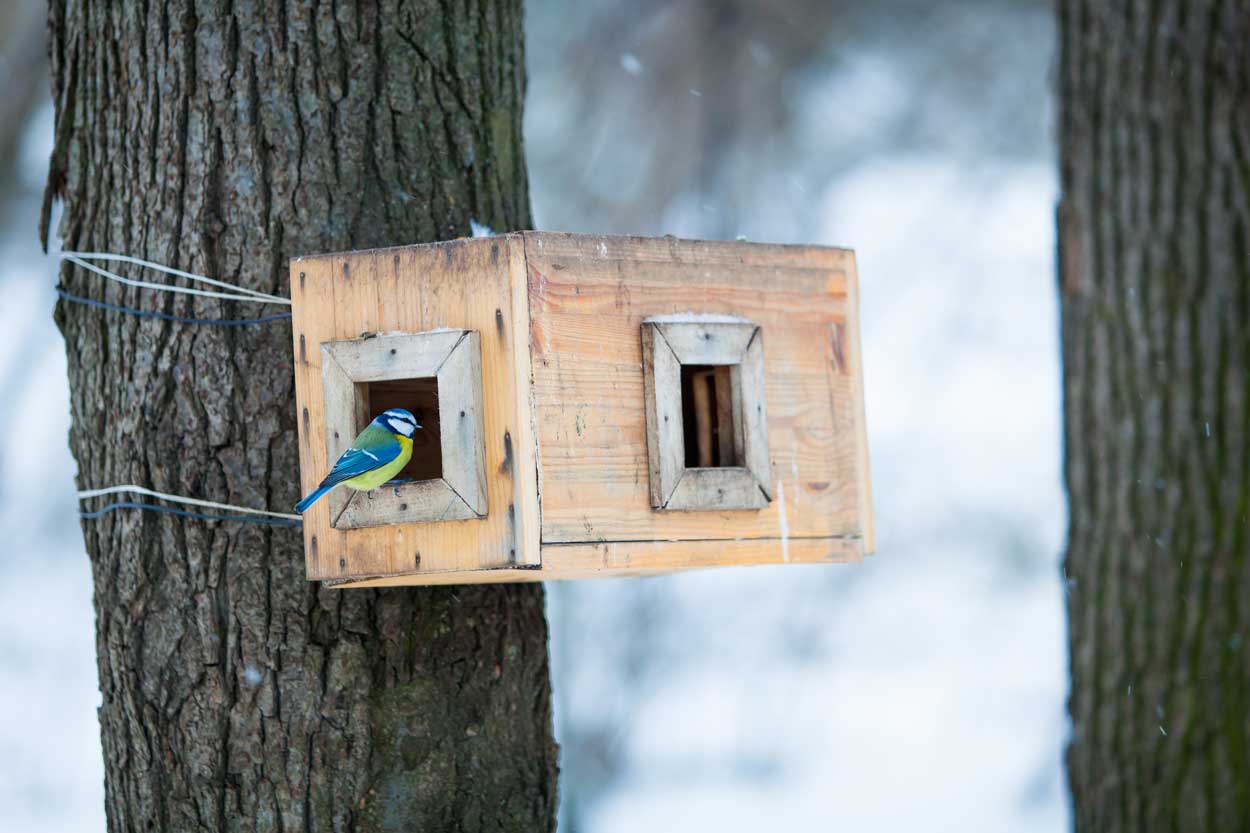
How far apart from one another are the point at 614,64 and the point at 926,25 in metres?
1.42

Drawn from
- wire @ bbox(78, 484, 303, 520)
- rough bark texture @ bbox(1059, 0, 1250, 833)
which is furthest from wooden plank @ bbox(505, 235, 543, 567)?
rough bark texture @ bbox(1059, 0, 1250, 833)

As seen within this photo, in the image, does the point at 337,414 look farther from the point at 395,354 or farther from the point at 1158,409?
the point at 1158,409

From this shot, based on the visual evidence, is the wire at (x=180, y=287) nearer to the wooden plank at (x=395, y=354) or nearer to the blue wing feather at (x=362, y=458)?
the wooden plank at (x=395, y=354)

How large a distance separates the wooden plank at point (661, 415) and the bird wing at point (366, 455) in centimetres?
44

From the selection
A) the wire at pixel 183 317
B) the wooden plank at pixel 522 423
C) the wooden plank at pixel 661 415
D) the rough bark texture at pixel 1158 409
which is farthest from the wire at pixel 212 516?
the rough bark texture at pixel 1158 409

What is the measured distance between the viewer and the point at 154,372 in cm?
262

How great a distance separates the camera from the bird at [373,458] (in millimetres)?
2277

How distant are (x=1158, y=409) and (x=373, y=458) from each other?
5.95ft

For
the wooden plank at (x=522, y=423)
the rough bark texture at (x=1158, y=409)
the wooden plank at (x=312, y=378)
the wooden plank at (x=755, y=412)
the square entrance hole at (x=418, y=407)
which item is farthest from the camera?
the rough bark texture at (x=1158, y=409)

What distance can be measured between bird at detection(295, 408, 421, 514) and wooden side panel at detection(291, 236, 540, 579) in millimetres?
91

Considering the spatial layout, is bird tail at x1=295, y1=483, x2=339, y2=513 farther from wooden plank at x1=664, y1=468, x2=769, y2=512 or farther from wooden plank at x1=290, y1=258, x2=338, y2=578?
wooden plank at x1=664, y1=468, x2=769, y2=512

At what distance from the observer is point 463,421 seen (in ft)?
7.48

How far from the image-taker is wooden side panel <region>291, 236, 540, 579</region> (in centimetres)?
224

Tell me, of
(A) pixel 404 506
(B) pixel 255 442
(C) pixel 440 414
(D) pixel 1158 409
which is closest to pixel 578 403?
(C) pixel 440 414
